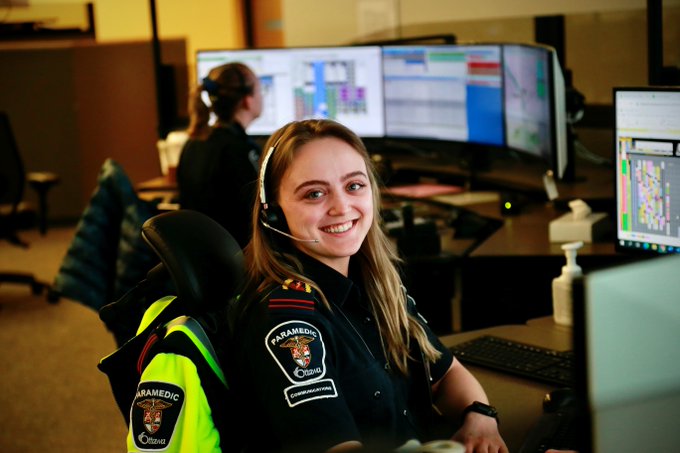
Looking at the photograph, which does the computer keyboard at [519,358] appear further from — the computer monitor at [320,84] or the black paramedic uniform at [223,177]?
the computer monitor at [320,84]

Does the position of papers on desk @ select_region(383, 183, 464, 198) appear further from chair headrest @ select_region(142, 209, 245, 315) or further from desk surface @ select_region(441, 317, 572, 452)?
chair headrest @ select_region(142, 209, 245, 315)

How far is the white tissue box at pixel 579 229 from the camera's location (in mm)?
2805

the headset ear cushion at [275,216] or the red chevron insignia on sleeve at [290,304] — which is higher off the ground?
the headset ear cushion at [275,216]

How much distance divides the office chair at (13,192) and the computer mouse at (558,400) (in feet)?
13.1

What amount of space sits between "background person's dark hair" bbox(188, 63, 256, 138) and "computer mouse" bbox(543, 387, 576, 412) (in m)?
1.93

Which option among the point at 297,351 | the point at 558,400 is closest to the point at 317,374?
the point at 297,351

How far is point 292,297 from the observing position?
1.52 m

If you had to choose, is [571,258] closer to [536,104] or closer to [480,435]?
[480,435]

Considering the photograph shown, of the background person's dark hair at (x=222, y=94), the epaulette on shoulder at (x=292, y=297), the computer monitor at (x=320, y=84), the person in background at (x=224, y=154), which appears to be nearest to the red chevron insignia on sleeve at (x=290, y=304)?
the epaulette on shoulder at (x=292, y=297)

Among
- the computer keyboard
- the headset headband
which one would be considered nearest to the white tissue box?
the computer keyboard

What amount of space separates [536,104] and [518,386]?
5.29 feet

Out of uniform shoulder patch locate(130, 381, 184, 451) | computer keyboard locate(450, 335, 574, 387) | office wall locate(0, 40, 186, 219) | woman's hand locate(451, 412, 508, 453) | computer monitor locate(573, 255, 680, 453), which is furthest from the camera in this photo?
office wall locate(0, 40, 186, 219)

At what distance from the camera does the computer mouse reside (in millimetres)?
1757

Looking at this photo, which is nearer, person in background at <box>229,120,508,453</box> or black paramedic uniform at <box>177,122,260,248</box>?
person in background at <box>229,120,508,453</box>
